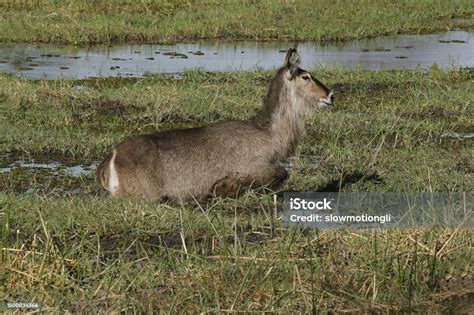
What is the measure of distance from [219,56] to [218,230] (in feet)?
29.1

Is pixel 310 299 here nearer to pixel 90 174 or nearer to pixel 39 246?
pixel 39 246

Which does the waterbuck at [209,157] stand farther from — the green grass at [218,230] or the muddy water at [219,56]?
A: the muddy water at [219,56]

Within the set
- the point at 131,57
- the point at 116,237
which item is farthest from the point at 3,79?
the point at 116,237

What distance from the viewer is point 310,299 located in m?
4.88

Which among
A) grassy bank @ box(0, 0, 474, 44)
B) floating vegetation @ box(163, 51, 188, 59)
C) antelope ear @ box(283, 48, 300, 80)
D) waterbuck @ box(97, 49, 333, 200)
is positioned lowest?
floating vegetation @ box(163, 51, 188, 59)

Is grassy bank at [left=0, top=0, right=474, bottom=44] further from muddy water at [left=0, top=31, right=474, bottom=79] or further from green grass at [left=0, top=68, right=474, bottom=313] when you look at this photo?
green grass at [left=0, top=68, right=474, bottom=313]

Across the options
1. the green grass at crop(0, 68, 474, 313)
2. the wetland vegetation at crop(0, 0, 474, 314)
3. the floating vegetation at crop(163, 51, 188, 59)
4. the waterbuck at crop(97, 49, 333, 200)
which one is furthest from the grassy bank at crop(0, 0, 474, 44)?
the waterbuck at crop(97, 49, 333, 200)

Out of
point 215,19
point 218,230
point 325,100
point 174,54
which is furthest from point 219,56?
point 218,230

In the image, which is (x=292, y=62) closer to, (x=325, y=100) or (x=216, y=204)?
(x=325, y=100)

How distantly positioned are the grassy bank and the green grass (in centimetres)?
559

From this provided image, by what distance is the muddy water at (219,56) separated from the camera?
13219 mm

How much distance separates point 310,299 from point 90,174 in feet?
11.5

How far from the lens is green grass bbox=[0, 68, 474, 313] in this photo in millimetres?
4926

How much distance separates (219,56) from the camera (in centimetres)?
1462
